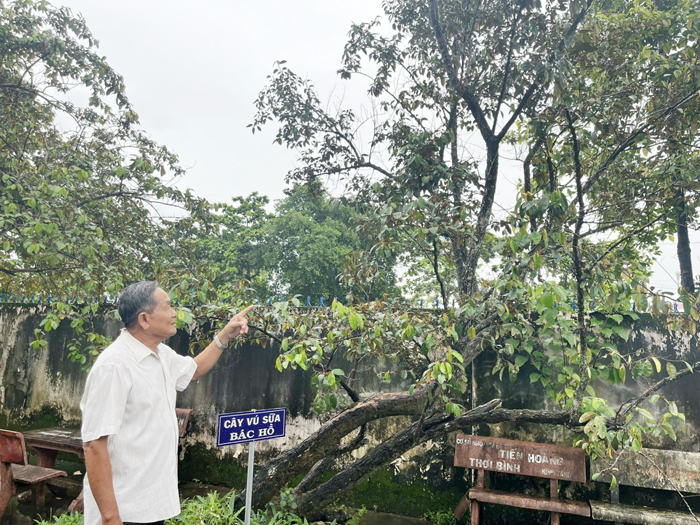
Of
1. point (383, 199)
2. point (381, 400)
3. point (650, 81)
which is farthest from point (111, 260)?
point (650, 81)

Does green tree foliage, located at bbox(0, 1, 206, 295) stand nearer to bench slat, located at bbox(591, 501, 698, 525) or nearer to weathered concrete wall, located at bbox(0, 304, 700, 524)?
weathered concrete wall, located at bbox(0, 304, 700, 524)

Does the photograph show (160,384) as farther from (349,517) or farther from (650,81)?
(650,81)

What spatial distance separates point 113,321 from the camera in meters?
6.22

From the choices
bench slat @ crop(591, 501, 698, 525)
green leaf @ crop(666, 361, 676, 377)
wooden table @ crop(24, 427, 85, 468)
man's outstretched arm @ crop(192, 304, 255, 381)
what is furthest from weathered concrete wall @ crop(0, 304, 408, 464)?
man's outstretched arm @ crop(192, 304, 255, 381)

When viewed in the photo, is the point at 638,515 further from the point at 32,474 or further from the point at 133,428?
the point at 32,474

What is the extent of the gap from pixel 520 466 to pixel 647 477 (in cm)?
103

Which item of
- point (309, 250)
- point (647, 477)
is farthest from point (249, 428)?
point (309, 250)

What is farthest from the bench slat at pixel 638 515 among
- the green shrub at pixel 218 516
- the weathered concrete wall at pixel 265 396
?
the green shrub at pixel 218 516

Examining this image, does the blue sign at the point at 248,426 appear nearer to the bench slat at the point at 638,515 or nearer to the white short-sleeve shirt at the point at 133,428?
the white short-sleeve shirt at the point at 133,428

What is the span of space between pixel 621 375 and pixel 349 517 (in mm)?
2337

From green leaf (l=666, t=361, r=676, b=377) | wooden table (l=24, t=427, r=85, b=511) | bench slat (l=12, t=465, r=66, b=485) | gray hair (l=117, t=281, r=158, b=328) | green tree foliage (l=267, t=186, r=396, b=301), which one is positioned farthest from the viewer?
green tree foliage (l=267, t=186, r=396, b=301)

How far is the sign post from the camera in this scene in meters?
2.61

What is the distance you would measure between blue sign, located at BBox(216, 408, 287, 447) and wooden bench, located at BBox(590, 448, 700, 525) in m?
2.67

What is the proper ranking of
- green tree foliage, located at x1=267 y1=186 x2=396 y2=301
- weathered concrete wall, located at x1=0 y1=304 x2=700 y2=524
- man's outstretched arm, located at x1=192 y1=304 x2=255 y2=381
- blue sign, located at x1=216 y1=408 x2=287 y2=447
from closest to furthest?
man's outstretched arm, located at x1=192 y1=304 x2=255 y2=381 < blue sign, located at x1=216 y1=408 x2=287 y2=447 < weathered concrete wall, located at x1=0 y1=304 x2=700 y2=524 < green tree foliage, located at x1=267 y1=186 x2=396 y2=301
